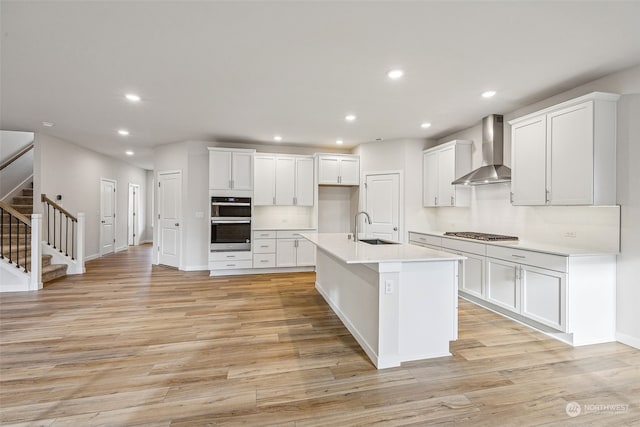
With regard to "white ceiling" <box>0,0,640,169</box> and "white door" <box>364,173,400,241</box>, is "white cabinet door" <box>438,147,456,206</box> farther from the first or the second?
"white door" <box>364,173,400,241</box>

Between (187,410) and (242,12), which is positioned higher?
(242,12)

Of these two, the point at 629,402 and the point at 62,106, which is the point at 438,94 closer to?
the point at 629,402

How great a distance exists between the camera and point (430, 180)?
17.3 feet

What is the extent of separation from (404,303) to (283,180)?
3.97 metres

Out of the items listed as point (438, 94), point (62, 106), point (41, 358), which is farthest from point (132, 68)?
point (438, 94)

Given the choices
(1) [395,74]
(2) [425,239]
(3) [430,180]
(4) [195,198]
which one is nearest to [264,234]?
(4) [195,198]

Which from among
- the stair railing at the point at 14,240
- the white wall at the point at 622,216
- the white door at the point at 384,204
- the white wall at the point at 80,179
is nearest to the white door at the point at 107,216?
the white wall at the point at 80,179

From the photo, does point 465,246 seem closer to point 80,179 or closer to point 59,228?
point 59,228

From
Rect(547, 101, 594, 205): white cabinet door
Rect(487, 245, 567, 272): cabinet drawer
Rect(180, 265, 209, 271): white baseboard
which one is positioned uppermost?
Rect(547, 101, 594, 205): white cabinet door

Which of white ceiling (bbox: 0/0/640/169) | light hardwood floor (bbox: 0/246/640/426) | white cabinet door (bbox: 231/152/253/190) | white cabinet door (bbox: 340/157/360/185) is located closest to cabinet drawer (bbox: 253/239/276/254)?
white cabinet door (bbox: 231/152/253/190)

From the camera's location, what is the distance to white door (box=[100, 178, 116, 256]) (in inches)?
294

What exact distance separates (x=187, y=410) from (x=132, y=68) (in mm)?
3049

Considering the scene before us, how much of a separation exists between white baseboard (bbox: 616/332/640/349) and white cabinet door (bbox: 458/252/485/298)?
121 centimetres

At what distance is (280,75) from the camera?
2990 millimetres
